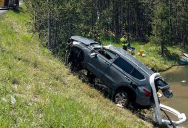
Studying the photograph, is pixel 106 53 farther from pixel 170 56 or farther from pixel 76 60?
pixel 170 56

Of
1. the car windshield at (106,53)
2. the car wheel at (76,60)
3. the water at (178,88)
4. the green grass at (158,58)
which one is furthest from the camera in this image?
the green grass at (158,58)

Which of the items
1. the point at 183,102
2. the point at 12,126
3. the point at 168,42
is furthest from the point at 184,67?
the point at 12,126

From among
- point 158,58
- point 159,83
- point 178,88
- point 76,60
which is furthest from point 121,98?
point 158,58

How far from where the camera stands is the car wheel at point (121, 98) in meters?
7.96

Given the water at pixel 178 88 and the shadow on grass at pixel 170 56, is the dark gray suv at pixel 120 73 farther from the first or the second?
the shadow on grass at pixel 170 56

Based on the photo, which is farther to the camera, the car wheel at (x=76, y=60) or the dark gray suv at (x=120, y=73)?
the car wheel at (x=76, y=60)

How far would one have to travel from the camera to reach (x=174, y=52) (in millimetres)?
26641

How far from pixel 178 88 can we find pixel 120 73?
905 cm

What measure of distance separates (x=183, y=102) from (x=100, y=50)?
676 centimetres

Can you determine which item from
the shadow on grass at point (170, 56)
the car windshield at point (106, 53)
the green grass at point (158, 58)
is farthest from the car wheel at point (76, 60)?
the shadow on grass at point (170, 56)

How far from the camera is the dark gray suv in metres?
7.71

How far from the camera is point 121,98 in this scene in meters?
8.09

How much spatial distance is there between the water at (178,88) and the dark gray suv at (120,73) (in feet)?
11.4

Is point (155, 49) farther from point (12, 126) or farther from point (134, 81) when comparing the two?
point (12, 126)
